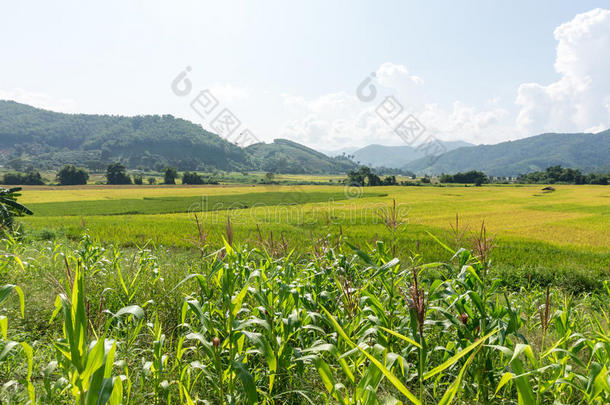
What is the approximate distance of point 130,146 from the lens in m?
200

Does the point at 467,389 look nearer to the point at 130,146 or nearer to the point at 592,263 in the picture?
the point at 592,263

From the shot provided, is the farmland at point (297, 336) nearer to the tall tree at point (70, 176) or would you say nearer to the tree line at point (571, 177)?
the tall tree at point (70, 176)

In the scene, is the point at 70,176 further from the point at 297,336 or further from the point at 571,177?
the point at 571,177

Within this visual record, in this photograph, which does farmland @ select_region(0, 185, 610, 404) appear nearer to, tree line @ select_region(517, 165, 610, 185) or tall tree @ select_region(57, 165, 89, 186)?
tall tree @ select_region(57, 165, 89, 186)

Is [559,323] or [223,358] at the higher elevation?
[559,323]

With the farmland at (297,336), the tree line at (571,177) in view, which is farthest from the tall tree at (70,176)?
the tree line at (571,177)

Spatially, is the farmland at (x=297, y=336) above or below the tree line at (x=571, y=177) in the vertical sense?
below

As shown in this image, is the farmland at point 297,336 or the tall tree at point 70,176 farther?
the tall tree at point 70,176

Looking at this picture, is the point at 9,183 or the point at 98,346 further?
the point at 9,183

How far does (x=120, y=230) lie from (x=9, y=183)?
242 feet

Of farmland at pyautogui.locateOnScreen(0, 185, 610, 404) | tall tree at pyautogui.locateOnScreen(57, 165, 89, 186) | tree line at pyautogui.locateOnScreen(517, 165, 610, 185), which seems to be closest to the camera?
farmland at pyautogui.locateOnScreen(0, 185, 610, 404)

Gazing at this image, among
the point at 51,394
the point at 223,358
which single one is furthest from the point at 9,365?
the point at 223,358

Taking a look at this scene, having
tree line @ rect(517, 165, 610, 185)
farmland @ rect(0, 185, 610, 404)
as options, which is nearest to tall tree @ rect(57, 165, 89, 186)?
farmland @ rect(0, 185, 610, 404)

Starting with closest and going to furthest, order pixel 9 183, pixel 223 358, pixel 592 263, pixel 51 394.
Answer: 1. pixel 51 394
2. pixel 223 358
3. pixel 592 263
4. pixel 9 183
